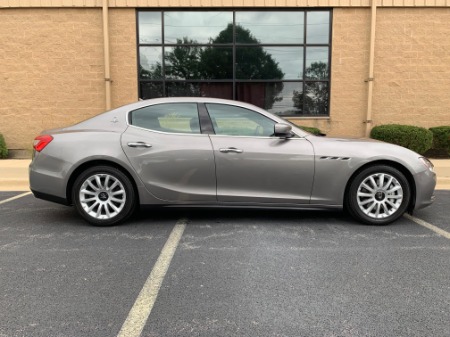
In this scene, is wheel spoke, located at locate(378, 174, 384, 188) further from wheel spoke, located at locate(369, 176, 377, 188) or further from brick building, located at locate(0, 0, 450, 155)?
brick building, located at locate(0, 0, 450, 155)

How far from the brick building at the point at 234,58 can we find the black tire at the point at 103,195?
6.12m

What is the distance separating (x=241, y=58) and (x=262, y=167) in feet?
21.7

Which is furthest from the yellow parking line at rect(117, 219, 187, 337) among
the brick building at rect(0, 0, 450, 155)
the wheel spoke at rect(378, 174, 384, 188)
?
the brick building at rect(0, 0, 450, 155)

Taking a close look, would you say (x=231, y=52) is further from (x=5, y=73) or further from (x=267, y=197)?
(x=267, y=197)

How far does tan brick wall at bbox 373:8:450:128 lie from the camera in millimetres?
10284

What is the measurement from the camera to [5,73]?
10414 mm

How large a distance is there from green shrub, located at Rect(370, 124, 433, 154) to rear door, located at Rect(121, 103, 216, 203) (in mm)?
6311

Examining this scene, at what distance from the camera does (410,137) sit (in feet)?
30.9

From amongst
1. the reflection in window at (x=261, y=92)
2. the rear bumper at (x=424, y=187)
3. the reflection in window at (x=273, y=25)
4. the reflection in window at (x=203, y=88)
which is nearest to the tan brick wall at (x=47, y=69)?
the reflection in window at (x=203, y=88)

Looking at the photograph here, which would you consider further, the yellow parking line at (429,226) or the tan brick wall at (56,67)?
the tan brick wall at (56,67)

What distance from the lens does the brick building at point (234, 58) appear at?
1029cm

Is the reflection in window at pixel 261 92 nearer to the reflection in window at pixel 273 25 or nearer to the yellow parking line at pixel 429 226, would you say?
the reflection in window at pixel 273 25

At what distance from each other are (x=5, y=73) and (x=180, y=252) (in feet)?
29.1

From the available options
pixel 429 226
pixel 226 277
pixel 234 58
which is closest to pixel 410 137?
pixel 234 58
